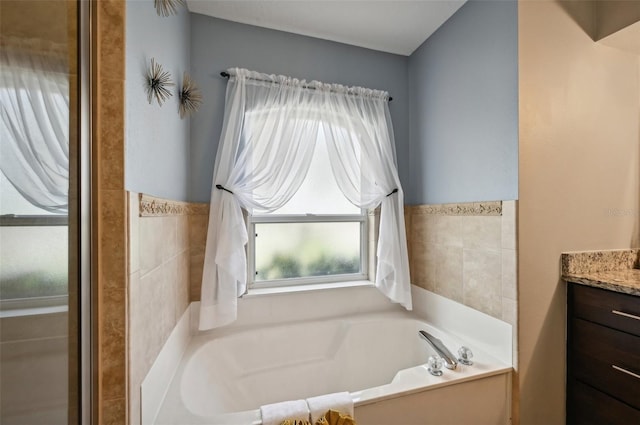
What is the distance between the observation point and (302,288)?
2018mm

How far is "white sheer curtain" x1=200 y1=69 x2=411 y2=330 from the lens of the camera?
171 centimetres

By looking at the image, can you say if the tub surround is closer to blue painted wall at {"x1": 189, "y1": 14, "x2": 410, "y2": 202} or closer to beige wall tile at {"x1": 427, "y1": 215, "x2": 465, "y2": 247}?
beige wall tile at {"x1": 427, "y1": 215, "x2": 465, "y2": 247}

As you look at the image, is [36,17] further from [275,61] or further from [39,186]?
[275,61]

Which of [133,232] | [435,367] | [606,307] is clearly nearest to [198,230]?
[133,232]

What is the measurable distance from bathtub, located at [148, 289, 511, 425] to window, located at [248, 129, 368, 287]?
25 cm

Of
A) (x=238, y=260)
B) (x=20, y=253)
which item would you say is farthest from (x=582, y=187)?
(x=20, y=253)

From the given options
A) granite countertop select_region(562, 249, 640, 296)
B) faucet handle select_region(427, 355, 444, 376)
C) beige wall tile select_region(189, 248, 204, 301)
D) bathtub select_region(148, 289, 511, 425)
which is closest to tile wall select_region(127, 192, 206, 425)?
bathtub select_region(148, 289, 511, 425)

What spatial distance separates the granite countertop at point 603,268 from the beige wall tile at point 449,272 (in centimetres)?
51

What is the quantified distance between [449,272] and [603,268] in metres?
0.79

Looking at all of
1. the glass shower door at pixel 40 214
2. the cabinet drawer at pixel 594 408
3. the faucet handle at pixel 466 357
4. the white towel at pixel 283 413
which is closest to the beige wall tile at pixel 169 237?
the glass shower door at pixel 40 214

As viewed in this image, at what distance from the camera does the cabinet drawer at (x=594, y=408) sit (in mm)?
1241

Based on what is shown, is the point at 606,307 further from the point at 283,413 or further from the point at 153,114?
the point at 153,114

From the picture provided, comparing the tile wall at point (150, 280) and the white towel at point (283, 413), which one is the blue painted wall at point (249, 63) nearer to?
the tile wall at point (150, 280)

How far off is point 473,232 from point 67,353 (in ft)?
6.08
